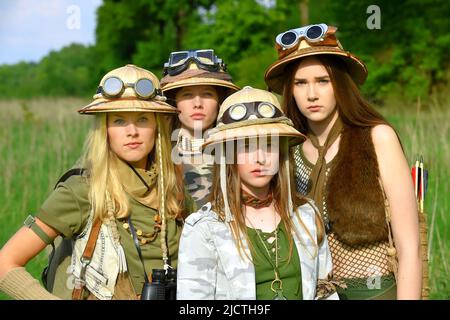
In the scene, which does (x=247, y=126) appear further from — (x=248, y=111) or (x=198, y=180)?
(x=198, y=180)

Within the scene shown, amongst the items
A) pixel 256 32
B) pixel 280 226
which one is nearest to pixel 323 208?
pixel 280 226

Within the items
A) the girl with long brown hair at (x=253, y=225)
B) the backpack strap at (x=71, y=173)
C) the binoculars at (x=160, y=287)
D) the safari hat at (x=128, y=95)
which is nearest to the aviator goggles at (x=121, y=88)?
the safari hat at (x=128, y=95)

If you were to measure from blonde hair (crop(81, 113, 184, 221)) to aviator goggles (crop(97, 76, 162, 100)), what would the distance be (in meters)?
0.12

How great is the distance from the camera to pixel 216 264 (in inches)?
126

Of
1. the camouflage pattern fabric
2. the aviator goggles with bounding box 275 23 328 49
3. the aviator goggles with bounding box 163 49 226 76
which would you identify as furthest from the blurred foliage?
the aviator goggles with bounding box 275 23 328 49

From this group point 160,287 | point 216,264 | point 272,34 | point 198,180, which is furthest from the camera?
point 272,34

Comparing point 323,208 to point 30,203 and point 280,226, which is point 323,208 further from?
point 30,203

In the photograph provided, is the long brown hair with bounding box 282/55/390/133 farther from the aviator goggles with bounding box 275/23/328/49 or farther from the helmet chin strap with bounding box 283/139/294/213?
the helmet chin strap with bounding box 283/139/294/213

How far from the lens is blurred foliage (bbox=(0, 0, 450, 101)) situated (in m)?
24.8

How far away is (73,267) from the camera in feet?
11.5

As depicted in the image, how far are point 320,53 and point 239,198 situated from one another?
95cm

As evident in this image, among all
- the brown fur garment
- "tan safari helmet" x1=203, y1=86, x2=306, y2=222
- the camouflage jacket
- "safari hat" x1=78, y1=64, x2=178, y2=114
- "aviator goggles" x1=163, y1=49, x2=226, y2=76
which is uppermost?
"aviator goggles" x1=163, y1=49, x2=226, y2=76

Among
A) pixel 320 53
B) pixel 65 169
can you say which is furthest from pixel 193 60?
pixel 65 169

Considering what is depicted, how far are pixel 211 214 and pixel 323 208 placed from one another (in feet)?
2.34
